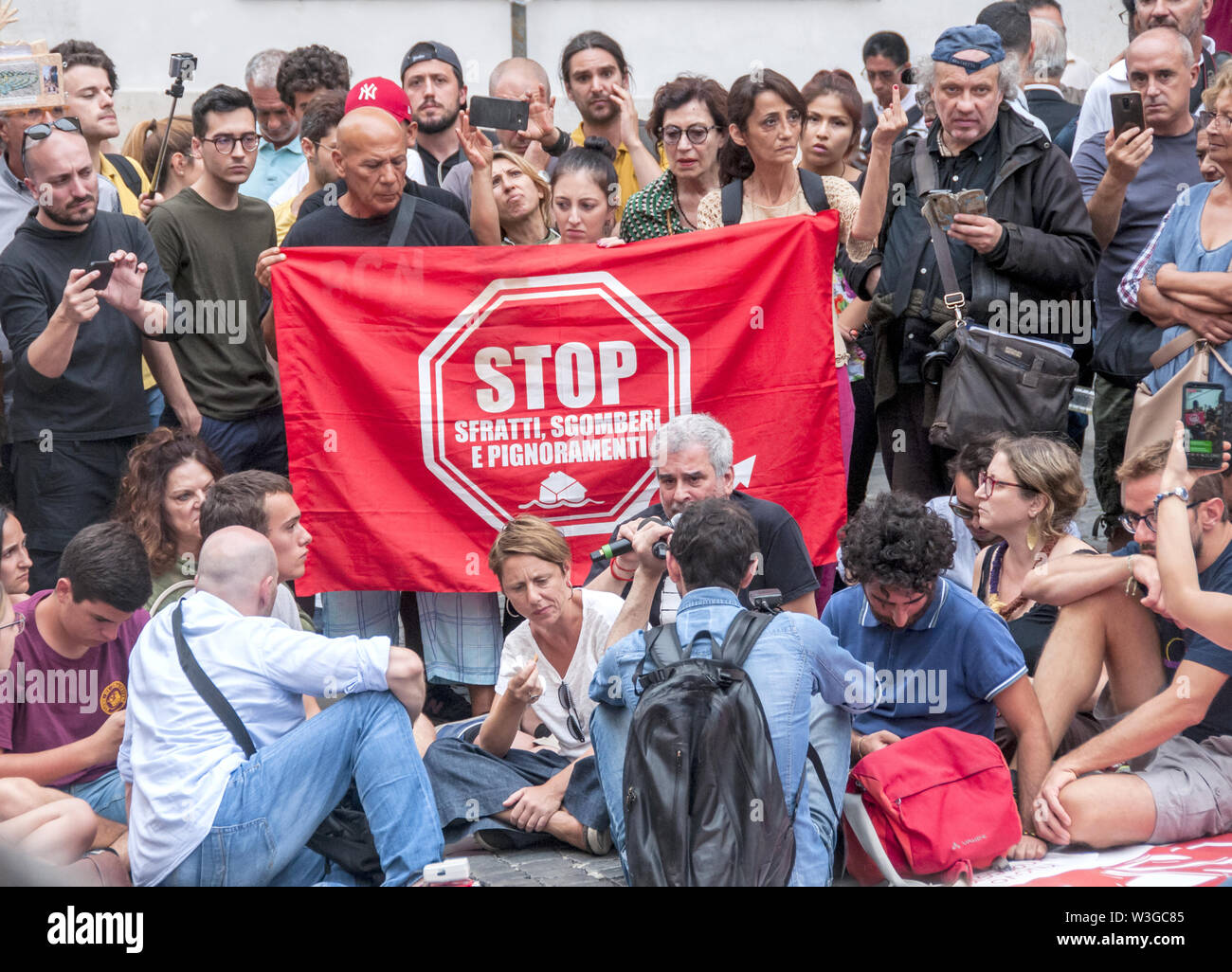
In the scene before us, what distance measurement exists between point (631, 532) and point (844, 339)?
6.62ft

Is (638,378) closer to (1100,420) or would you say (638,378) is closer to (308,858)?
(1100,420)

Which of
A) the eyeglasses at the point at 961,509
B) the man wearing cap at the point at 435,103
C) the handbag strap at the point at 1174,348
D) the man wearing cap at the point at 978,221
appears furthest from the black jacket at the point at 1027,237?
the man wearing cap at the point at 435,103

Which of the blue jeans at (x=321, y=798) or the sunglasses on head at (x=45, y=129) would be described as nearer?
the blue jeans at (x=321, y=798)

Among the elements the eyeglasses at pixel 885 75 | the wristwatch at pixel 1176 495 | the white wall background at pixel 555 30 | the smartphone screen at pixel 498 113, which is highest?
the white wall background at pixel 555 30

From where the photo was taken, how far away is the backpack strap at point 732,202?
658 centimetres

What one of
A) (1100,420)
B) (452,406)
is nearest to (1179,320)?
(1100,420)

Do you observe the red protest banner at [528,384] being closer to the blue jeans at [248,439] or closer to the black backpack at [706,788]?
the blue jeans at [248,439]

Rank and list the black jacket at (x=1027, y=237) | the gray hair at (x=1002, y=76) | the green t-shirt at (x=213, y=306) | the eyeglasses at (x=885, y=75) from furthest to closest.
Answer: the eyeglasses at (x=885, y=75) < the green t-shirt at (x=213, y=306) < the gray hair at (x=1002, y=76) < the black jacket at (x=1027, y=237)

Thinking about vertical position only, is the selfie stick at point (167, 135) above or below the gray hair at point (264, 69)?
below

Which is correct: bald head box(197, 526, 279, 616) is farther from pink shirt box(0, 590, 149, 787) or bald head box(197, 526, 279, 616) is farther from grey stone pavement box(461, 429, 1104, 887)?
grey stone pavement box(461, 429, 1104, 887)

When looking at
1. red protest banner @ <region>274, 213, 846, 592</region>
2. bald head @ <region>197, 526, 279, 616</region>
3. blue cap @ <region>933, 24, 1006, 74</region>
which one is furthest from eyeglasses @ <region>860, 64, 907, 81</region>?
bald head @ <region>197, 526, 279, 616</region>

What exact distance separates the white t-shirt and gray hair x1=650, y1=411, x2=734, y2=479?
1.87 feet

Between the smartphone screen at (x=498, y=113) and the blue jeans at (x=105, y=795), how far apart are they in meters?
3.26

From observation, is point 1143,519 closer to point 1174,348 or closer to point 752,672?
point 1174,348
